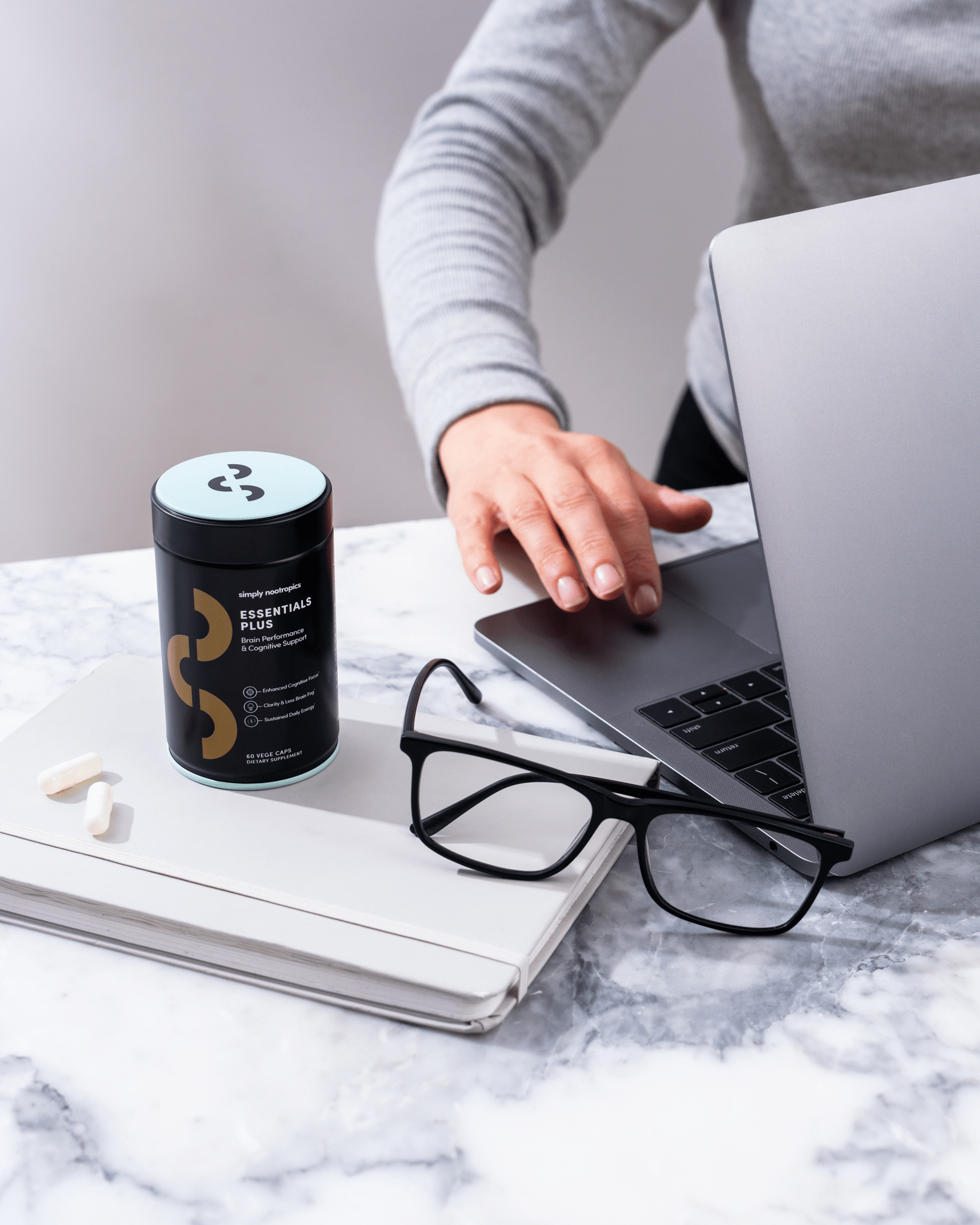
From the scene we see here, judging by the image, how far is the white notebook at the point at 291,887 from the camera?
0.36m

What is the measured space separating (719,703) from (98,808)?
0.30 metres

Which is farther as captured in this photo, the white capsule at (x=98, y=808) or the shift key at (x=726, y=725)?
the shift key at (x=726, y=725)

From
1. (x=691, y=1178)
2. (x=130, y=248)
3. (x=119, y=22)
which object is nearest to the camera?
(x=691, y=1178)

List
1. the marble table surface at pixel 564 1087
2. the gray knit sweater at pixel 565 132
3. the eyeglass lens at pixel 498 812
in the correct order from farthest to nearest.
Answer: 1. the gray knit sweater at pixel 565 132
2. the eyeglass lens at pixel 498 812
3. the marble table surface at pixel 564 1087

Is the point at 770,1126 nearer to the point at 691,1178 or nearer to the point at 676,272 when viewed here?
the point at 691,1178

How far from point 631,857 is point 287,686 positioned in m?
0.17

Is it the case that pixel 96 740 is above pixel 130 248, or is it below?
above

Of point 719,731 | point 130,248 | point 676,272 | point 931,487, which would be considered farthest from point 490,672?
point 676,272

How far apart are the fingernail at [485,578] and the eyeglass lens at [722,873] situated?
213mm

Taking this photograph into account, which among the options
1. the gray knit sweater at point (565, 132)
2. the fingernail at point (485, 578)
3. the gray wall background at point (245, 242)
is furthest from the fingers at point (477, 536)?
the gray wall background at point (245, 242)

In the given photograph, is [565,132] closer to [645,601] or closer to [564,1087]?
[645,601]

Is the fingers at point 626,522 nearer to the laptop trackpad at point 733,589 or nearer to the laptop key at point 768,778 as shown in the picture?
the laptop trackpad at point 733,589

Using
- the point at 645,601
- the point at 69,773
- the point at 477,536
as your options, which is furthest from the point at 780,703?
the point at 69,773

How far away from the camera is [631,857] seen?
452 mm
